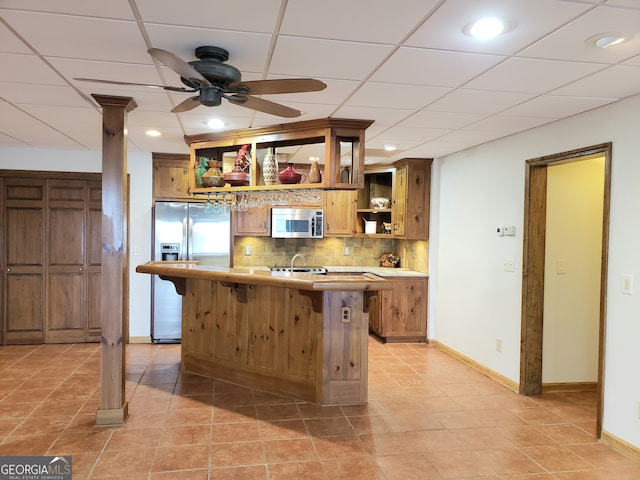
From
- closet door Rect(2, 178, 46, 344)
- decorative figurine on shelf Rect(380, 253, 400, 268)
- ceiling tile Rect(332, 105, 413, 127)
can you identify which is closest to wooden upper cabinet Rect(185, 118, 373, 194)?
ceiling tile Rect(332, 105, 413, 127)

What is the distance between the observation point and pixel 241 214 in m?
6.17

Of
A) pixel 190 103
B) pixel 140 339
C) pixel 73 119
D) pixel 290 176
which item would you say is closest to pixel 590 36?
pixel 190 103

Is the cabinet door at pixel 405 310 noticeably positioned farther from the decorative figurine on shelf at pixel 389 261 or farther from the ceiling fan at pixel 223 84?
the ceiling fan at pixel 223 84

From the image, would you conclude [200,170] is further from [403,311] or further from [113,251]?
[403,311]

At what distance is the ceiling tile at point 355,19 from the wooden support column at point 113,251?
5.63 ft

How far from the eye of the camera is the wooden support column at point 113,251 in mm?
3211

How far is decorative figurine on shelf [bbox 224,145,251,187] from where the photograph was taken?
4.09 meters

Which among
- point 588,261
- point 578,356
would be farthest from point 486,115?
point 578,356

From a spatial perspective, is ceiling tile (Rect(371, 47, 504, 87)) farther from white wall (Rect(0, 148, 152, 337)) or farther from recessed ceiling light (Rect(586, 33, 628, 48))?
white wall (Rect(0, 148, 152, 337))

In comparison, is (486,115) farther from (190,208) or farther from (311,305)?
(190,208)

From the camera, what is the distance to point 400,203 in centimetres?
608

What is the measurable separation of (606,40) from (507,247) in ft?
8.01

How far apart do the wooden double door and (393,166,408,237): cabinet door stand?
3.83m

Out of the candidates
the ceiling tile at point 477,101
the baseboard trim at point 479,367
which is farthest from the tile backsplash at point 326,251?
the ceiling tile at point 477,101
